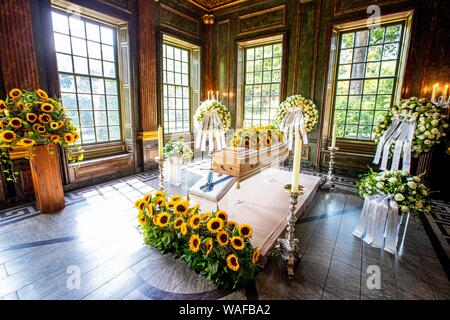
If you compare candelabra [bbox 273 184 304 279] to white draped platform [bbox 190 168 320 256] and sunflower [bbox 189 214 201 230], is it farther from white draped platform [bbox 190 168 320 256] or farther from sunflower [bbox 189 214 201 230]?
sunflower [bbox 189 214 201 230]

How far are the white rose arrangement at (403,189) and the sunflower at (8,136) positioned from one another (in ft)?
14.0

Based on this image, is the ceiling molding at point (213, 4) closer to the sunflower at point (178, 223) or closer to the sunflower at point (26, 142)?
the sunflower at point (26, 142)

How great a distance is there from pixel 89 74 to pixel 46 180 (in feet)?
7.98

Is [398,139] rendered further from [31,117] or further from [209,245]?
[31,117]

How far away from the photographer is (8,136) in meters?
2.61

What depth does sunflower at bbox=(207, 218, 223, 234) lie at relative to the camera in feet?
6.37

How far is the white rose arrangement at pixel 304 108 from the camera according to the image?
5.25 m

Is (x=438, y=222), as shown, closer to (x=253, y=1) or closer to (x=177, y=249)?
(x=177, y=249)

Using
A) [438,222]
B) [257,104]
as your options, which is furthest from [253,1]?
[438,222]

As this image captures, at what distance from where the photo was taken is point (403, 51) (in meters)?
4.49

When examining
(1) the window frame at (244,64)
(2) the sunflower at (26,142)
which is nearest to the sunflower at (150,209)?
(2) the sunflower at (26,142)

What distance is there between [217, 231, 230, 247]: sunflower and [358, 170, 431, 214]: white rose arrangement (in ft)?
5.94

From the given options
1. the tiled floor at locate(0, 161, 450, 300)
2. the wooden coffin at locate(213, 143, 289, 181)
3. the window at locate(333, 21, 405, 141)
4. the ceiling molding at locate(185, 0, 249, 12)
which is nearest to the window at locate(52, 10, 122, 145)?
the tiled floor at locate(0, 161, 450, 300)

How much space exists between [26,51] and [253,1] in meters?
5.12
